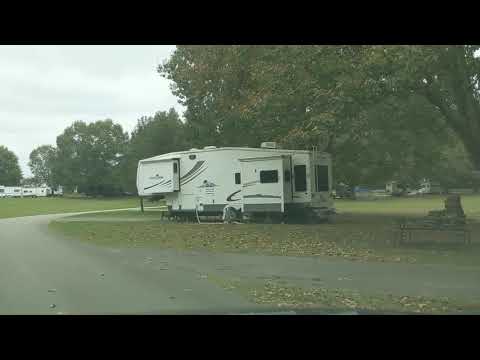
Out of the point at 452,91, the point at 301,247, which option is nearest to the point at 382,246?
the point at 301,247

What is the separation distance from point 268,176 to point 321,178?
2408mm

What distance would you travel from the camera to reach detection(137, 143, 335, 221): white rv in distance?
2172 cm

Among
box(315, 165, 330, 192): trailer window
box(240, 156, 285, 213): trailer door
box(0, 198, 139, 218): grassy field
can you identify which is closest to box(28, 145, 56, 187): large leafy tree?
box(0, 198, 139, 218): grassy field

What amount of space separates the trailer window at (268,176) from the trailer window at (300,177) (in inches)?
35.4

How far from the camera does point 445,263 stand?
1130 centimetres

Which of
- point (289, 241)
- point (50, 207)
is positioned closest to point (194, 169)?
point (289, 241)

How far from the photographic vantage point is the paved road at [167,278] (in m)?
7.59

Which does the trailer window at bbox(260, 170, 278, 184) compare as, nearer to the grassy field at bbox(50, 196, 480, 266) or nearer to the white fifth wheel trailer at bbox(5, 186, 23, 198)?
the grassy field at bbox(50, 196, 480, 266)

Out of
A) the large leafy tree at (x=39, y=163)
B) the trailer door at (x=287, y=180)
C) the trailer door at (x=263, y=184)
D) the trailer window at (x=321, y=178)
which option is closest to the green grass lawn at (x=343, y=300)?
the trailer door at (x=263, y=184)

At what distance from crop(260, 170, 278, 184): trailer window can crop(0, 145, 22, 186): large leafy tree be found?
111980mm

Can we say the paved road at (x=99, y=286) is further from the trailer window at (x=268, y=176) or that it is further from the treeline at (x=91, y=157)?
the treeline at (x=91, y=157)

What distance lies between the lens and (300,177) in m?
21.8
